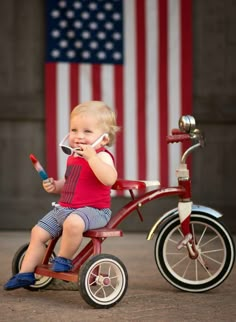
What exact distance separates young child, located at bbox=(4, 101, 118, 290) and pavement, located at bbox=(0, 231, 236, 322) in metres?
0.19

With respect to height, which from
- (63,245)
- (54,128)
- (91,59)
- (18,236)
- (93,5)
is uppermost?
(93,5)

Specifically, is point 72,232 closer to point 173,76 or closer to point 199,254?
point 199,254

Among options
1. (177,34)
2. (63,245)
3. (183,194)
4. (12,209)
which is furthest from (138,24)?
(63,245)

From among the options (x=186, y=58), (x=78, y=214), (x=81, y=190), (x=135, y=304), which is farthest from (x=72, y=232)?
(x=186, y=58)

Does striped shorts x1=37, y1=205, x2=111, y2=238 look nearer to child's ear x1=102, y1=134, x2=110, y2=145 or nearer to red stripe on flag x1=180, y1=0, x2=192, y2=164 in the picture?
child's ear x1=102, y1=134, x2=110, y2=145

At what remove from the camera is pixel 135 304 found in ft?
16.1

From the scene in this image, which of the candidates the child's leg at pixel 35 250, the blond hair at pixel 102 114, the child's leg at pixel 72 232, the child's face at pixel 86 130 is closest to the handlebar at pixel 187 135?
the blond hair at pixel 102 114

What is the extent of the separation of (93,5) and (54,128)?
3.90 ft

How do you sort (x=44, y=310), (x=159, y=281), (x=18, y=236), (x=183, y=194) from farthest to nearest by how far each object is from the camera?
(x=18, y=236) → (x=159, y=281) → (x=183, y=194) → (x=44, y=310)

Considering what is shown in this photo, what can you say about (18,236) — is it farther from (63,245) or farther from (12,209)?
(63,245)

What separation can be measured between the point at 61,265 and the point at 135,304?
0.50m

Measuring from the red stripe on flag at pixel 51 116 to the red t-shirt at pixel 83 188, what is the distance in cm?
277

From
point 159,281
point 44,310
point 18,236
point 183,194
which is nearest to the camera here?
point 44,310

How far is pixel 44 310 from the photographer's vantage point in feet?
15.5
